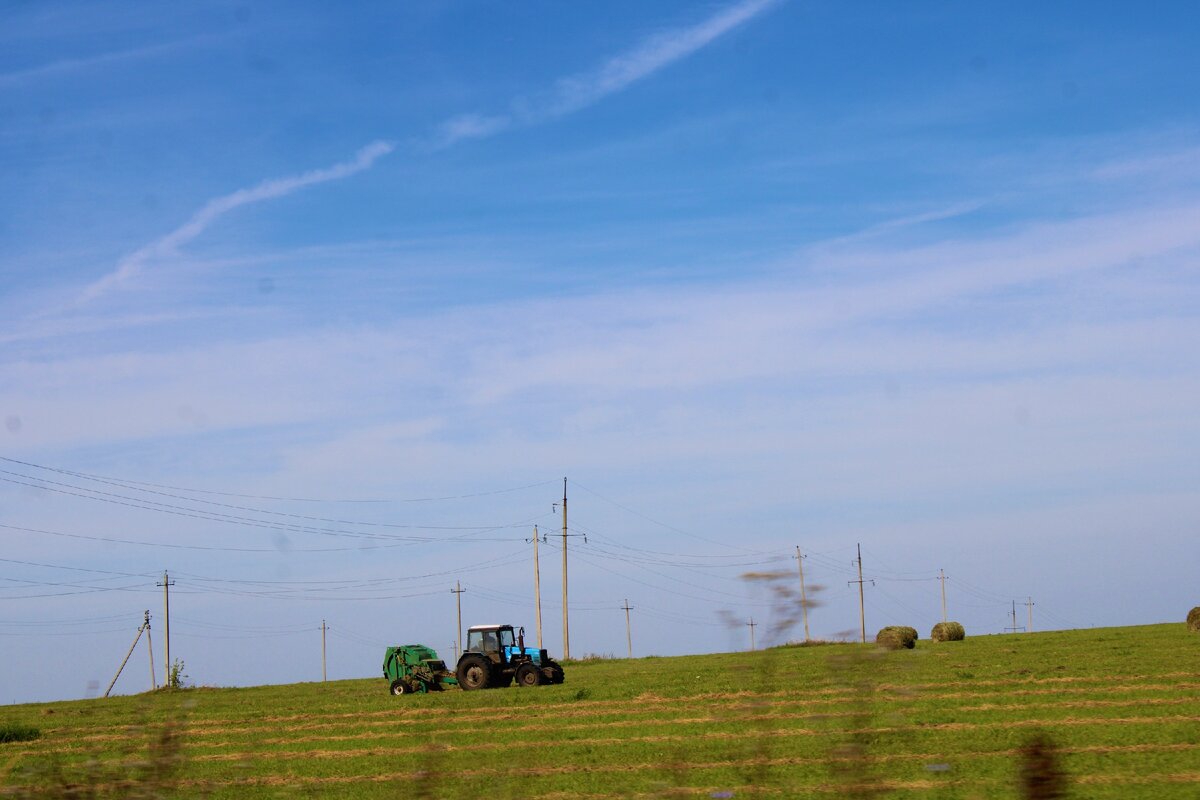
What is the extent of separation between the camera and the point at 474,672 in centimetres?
3556

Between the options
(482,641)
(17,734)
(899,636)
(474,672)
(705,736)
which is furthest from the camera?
(899,636)

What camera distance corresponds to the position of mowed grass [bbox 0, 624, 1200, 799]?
21.1 ft

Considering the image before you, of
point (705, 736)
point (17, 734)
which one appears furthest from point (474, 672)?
point (705, 736)

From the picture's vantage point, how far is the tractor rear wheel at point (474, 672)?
116 ft

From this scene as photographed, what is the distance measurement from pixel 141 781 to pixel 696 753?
1286 centimetres

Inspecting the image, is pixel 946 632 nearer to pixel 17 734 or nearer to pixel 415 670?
pixel 415 670

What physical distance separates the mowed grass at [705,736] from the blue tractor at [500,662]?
2.10m

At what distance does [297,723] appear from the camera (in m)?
26.6

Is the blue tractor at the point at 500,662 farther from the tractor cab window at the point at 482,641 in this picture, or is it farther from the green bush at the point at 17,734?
the green bush at the point at 17,734

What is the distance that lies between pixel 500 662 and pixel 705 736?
1881 centimetres

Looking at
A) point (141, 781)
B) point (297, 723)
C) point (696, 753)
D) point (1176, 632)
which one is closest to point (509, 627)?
point (297, 723)

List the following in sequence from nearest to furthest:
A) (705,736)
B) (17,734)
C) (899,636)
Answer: (705,736) < (17,734) < (899,636)

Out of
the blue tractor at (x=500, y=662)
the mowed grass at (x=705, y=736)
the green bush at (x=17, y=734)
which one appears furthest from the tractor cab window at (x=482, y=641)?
the green bush at (x=17, y=734)

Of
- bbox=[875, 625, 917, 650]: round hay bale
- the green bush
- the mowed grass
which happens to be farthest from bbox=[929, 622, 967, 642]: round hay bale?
the green bush
